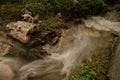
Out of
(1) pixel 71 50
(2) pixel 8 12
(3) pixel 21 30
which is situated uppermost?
(2) pixel 8 12

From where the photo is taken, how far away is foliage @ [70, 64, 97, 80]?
5685mm

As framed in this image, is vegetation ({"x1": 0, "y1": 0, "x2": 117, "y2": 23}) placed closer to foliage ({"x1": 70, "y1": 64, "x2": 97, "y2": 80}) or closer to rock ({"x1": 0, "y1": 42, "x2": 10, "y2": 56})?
rock ({"x1": 0, "y1": 42, "x2": 10, "y2": 56})

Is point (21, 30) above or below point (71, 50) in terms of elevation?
above

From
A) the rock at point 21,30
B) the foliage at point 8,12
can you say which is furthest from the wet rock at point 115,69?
the foliage at point 8,12

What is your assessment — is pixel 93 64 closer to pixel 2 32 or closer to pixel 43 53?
pixel 43 53

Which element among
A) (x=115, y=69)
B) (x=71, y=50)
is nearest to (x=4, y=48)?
(x=71, y=50)

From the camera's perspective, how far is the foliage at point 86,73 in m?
5.69

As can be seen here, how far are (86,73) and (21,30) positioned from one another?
2.76 metres

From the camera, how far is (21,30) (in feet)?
24.6

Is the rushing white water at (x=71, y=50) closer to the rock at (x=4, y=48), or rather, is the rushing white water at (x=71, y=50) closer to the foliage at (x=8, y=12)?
the rock at (x=4, y=48)

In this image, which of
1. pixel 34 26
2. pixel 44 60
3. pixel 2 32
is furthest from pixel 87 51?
pixel 2 32

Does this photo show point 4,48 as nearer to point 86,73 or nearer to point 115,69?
point 86,73

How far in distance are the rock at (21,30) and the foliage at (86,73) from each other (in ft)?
7.64

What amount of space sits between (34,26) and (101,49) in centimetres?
233
